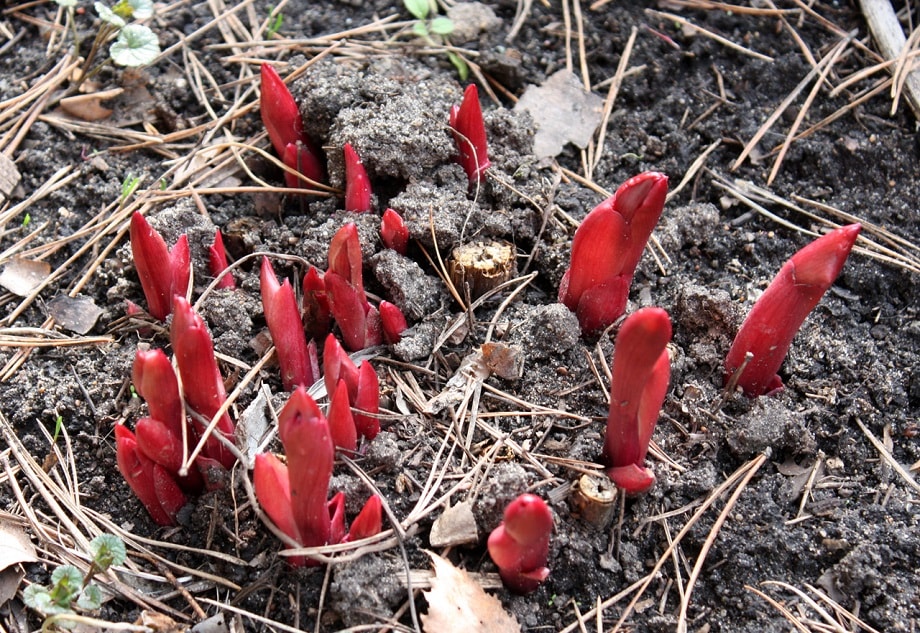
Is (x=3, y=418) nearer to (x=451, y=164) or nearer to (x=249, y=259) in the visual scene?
(x=249, y=259)

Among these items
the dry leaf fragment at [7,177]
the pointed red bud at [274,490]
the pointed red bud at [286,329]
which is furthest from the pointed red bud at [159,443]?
the dry leaf fragment at [7,177]

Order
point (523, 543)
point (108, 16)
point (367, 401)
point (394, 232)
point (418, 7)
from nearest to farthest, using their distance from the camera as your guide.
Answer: point (523, 543)
point (367, 401)
point (394, 232)
point (108, 16)
point (418, 7)

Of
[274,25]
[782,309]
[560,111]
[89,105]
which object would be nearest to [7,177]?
[89,105]

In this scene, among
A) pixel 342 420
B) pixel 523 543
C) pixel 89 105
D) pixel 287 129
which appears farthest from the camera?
pixel 89 105

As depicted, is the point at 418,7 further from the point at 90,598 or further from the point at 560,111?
the point at 90,598

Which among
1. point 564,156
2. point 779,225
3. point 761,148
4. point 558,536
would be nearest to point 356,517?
point 558,536

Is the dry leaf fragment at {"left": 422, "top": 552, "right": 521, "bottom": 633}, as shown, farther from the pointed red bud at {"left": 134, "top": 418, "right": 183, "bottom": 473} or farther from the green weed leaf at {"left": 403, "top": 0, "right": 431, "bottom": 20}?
the green weed leaf at {"left": 403, "top": 0, "right": 431, "bottom": 20}

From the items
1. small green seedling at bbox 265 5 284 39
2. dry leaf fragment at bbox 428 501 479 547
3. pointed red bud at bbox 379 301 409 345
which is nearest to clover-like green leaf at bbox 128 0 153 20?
small green seedling at bbox 265 5 284 39
